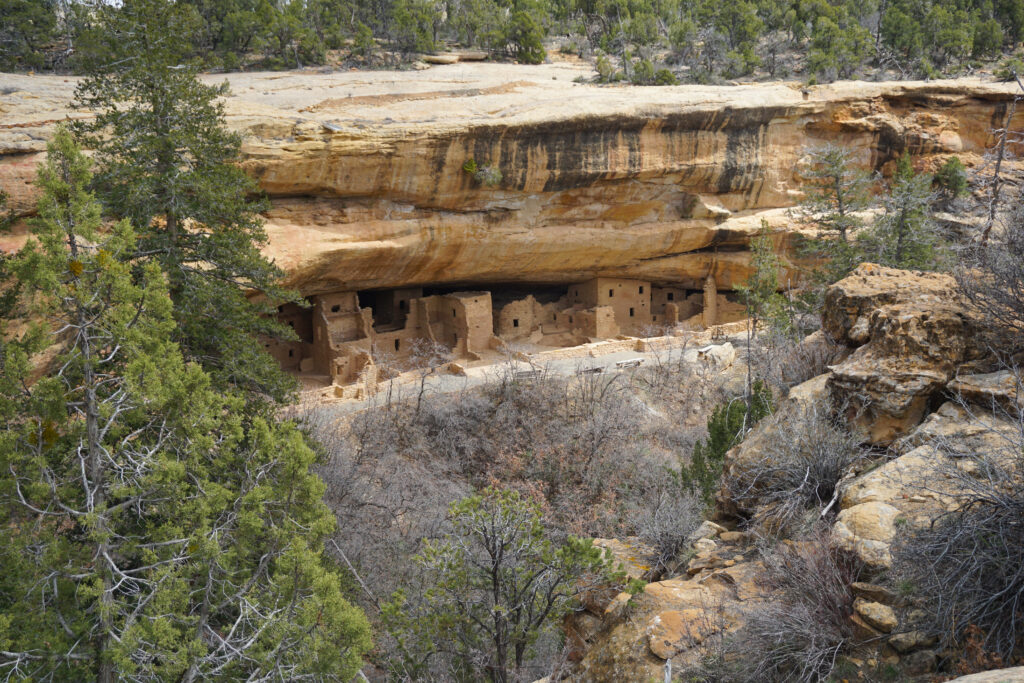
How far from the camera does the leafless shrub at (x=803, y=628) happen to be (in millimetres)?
5637

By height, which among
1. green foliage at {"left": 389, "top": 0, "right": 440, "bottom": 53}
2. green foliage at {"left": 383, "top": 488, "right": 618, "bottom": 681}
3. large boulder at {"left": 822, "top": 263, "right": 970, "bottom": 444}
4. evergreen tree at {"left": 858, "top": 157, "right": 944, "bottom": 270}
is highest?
green foliage at {"left": 389, "top": 0, "right": 440, "bottom": 53}

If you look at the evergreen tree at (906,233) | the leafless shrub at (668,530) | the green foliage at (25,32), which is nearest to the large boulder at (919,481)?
the leafless shrub at (668,530)

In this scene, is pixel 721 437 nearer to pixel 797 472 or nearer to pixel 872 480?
pixel 797 472

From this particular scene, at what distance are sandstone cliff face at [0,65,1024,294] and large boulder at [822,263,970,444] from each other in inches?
464

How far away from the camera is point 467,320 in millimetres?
21422

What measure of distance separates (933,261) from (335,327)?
14.5 metres

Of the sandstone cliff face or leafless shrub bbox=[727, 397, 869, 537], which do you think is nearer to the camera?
leafless shrub bbox=[727, 397, 869, 537]

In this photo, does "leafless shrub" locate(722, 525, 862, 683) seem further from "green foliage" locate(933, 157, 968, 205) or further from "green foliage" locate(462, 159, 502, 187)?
"green foliage" locate(933, 157, 968, 205)

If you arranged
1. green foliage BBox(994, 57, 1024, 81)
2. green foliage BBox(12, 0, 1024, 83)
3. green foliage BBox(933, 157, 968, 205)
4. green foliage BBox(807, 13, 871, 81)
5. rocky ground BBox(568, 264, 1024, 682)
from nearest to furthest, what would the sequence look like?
rocky ground BBox(568, 264, 1024, 682), green foliage BBox(933, 157, 968, 205), green foliage BBox(994, 57, 1024, 81), green foliage BBox(12, 0, 1024, 83), green foliage BBox(807, 13, 871, 81)

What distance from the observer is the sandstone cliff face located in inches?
672

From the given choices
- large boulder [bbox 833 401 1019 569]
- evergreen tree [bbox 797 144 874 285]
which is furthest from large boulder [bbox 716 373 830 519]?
evergreen tree [bbox 797 144 874 285]

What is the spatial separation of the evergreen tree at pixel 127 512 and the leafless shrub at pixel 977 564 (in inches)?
211

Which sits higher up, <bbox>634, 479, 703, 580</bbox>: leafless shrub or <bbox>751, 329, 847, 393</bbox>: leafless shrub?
<bbox>751, 329, 847, 393</bbox>: leafless shrub

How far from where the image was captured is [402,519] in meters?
14.0
